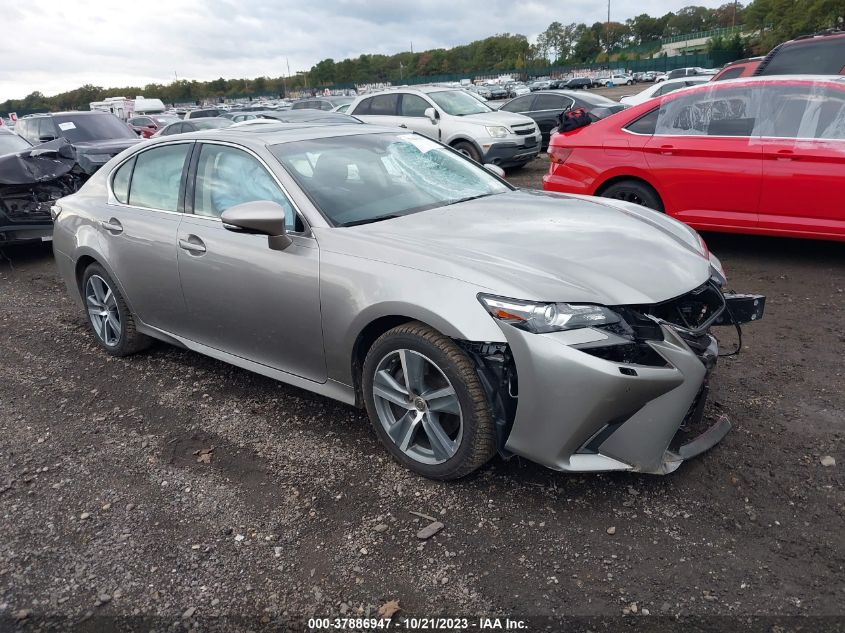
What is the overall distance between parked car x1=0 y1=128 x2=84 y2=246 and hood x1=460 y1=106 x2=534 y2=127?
6575 millimetres

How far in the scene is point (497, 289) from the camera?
2.71 metres

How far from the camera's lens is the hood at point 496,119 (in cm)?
1191

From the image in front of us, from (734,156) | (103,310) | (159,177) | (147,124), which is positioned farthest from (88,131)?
(147,124)

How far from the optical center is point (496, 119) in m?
12.2

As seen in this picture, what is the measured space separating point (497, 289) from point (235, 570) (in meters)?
1.54

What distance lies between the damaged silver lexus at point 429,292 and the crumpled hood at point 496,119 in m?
7.78

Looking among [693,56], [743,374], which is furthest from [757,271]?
[693,56]

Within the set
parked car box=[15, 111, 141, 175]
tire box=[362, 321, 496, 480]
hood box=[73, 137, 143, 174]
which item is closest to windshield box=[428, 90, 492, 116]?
hood box=[73, 137, 143, 174]

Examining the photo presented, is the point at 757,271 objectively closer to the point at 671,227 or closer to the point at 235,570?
the point at 671,227

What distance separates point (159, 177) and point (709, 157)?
14.9 feet

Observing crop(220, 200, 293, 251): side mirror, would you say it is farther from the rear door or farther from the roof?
the rear door

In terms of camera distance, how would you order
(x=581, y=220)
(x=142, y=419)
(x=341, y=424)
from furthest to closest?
(x=142, y=419), (x=341, y=424), (x=581, y=220)

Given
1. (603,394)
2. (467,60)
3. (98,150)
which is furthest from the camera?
(467,60)

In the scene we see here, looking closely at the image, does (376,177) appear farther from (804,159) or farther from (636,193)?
(804,159)
